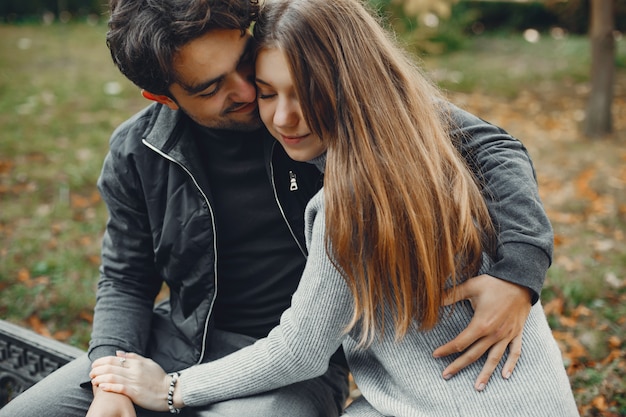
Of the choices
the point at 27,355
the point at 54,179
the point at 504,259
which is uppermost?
the point at 504,259

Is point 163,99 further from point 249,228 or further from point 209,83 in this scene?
point 249,228

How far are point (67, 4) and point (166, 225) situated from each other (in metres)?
14.8

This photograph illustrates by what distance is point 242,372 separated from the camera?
1.88 metres

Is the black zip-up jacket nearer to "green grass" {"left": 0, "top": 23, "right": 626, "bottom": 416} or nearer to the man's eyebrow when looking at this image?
the man's eyebrow

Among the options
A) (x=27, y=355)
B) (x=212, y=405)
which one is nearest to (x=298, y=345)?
(x=212, y=405)

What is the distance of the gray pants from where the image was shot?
192cm

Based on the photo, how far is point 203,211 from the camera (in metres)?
2.12

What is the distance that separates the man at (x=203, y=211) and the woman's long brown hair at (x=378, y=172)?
0.69ft

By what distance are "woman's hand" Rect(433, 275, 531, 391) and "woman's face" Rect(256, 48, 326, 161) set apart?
59cm

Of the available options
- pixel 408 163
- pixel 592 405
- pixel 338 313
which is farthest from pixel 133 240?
pixel 592 405

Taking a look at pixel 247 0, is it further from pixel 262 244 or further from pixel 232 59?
pixel 262 244

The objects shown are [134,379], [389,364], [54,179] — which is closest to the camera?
[389,364]

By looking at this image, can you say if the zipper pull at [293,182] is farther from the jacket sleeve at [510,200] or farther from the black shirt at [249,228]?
the jacket sleeve at [510,200]

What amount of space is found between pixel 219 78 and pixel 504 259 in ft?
3.28
